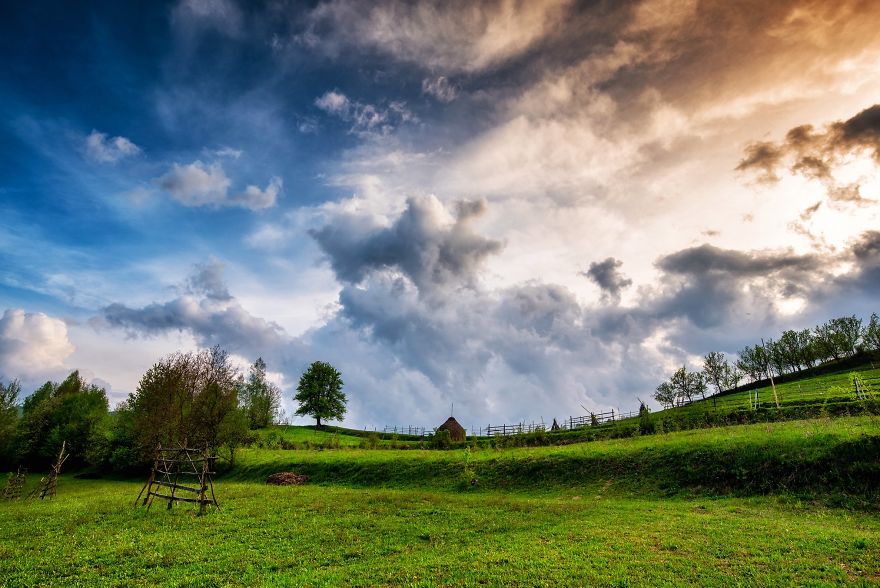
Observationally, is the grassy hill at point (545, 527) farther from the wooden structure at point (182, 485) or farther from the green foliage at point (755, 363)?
the green foliage at point (755, 363)

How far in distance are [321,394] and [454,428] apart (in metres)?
46.3

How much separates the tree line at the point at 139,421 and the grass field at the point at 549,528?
22.5 meters

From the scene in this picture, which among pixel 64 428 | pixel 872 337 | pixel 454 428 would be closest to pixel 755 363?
pixel 872 337

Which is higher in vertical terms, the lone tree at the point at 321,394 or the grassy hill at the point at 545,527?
the lone tree at the point at 321,394

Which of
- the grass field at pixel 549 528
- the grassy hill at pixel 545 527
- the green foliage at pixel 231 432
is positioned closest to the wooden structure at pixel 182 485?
the grassy hill at pixel 545 527

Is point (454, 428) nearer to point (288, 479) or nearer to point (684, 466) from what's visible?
point (288, 479)

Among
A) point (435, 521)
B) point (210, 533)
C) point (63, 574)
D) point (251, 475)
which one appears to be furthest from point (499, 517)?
point (251, 475)

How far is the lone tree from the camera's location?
109188mm

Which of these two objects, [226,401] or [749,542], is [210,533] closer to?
[749,542]

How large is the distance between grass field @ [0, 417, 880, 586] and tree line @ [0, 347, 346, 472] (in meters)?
22.5

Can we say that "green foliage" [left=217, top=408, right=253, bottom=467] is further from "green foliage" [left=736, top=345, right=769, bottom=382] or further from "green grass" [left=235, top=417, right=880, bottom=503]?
"green foliage" [left=736, top=345, right=769, bottom=382]

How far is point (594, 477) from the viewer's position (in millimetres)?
32562

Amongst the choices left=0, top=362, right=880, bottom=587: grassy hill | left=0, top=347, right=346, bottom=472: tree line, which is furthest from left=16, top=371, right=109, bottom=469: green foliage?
left=0, top=362, right=880, bottom=587: grassy hill

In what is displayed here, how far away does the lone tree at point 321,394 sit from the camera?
109 m
